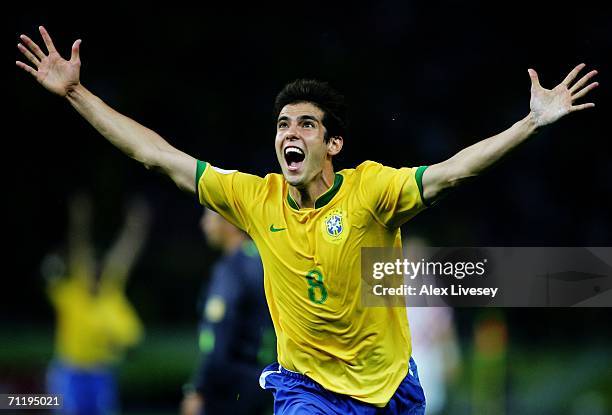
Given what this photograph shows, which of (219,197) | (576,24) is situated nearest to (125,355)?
(576,24)

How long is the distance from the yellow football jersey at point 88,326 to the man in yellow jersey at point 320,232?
23.5 feet

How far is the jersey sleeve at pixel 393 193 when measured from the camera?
5.32m

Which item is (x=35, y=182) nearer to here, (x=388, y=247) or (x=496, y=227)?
(x=496, y=227)

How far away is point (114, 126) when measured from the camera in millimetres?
5828

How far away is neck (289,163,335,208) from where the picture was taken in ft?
18.6

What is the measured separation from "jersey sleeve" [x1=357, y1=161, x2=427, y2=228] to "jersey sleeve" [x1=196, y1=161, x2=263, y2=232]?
622 millimetres

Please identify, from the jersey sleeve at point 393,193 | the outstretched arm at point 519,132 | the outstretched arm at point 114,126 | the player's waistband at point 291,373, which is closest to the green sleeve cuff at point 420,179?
the jersey sleeve at point 393,193

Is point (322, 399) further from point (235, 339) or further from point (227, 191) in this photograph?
point (235, 339)

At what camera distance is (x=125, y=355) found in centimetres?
1571

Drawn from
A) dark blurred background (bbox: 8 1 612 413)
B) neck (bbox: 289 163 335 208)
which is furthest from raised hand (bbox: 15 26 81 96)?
dark blurred background (bbox: 8 1 612 413)

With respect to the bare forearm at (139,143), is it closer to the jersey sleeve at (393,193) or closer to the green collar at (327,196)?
the green collar at (327,196)

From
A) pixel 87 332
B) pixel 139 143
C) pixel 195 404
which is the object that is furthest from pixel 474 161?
pixel 87 332

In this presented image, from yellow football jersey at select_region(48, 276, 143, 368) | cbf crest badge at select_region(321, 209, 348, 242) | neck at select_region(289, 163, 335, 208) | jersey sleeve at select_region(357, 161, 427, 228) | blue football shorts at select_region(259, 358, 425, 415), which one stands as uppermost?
yellow football jersey at select_region(48, 276, 143, 368)

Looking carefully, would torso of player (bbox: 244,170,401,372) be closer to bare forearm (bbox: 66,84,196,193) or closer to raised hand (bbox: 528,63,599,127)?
bare forearm (bbox: 66,84,196,193)
